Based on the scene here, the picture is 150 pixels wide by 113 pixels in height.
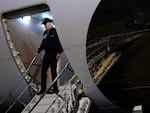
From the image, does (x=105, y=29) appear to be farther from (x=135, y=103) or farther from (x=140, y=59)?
(x=135, y=103)

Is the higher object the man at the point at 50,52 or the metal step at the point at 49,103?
the man at the point at 50,52

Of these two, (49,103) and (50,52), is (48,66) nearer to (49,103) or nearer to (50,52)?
(50,52)

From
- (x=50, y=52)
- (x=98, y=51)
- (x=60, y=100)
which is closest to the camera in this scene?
(x=98, y=51)

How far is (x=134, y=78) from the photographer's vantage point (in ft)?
17.7

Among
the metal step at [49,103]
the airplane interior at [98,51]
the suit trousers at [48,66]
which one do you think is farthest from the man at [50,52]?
the airplane interior at [98,51]

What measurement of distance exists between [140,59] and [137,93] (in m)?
0.54

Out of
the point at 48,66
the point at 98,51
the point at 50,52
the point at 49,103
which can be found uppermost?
the point at 98,51

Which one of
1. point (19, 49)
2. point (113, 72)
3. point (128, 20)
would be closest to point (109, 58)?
point (113, 72)

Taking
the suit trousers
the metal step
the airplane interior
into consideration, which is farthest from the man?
the airplane interior

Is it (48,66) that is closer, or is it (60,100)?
(60,100)

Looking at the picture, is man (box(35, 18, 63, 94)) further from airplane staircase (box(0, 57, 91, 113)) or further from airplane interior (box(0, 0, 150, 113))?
airplane interior (box(0, 0, 150, 113))

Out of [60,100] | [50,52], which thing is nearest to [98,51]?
[60,100]

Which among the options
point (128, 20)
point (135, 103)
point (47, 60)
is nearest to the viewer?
point (128, 20)

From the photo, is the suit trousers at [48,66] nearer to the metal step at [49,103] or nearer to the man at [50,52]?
the man at [50,52]
